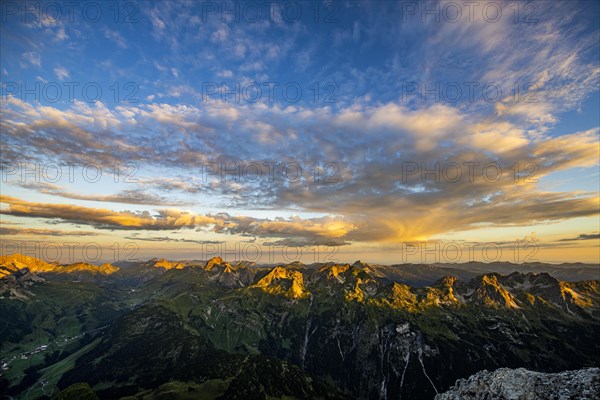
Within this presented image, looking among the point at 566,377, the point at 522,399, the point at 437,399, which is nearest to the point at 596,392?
the point at 566,377

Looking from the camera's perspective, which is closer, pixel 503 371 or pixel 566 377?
pixel 566 377

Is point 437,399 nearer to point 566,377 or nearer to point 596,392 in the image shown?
point 566,377

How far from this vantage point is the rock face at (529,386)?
45469 mm

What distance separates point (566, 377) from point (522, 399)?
26.4 ft

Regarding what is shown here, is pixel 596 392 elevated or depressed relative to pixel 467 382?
elevated

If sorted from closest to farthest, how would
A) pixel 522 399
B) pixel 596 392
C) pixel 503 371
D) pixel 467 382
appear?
pixel 596 392 < pixel 522 399 < pixel 503 371 < pixel 467 382

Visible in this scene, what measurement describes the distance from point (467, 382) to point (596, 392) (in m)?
22.4

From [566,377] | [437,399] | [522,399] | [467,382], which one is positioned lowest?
[437,399]

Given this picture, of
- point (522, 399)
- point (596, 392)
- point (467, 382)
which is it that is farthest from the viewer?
point (467, 382)

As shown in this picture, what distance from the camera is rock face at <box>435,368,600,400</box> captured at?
149 feet

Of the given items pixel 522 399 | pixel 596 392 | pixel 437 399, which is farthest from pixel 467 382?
pixel 596 392

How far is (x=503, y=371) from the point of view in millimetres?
57781

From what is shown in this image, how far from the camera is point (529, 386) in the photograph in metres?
50.7

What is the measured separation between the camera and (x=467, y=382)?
6231cm
